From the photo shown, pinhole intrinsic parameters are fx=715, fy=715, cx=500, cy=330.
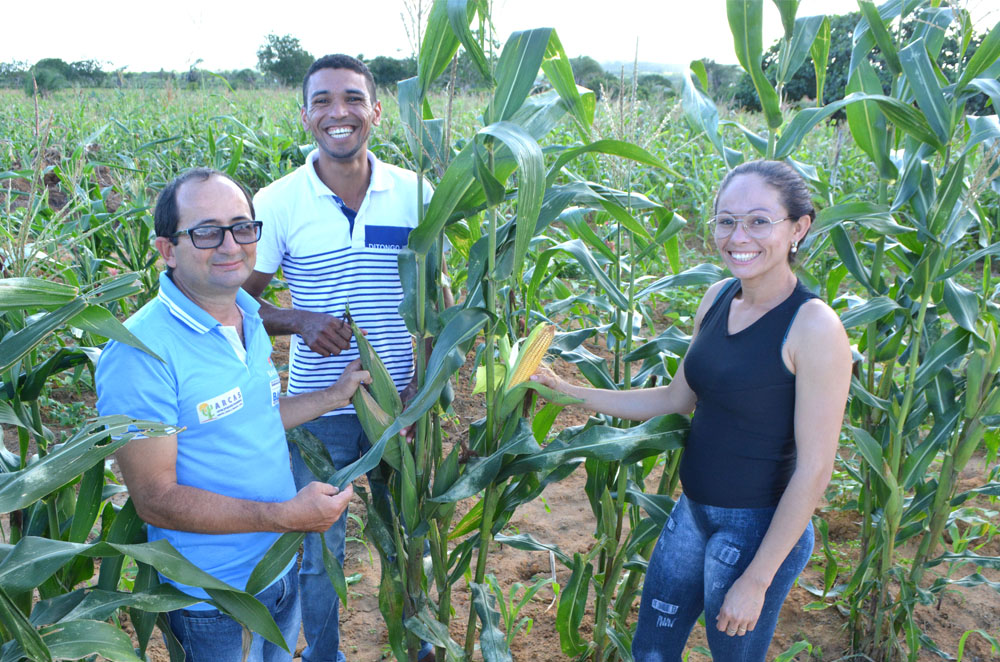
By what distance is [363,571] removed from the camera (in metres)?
3.06

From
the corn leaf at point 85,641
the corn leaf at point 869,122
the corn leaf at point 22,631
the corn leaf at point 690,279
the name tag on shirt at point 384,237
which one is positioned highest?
the corn leaf at point 869,122

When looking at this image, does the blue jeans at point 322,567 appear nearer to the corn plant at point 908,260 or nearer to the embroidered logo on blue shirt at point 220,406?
the embroidered logo on blue shirt at point 220,406

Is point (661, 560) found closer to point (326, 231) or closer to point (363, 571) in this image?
point (326, 231)

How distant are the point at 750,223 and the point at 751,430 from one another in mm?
494

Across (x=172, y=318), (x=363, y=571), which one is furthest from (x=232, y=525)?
(x=363, y=571)

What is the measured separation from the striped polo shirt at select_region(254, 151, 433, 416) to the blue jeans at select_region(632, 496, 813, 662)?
107 cm

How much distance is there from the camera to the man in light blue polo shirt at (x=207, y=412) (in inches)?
59.1

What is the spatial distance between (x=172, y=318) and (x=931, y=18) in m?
2.28

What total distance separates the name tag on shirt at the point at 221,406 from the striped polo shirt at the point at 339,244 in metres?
0.59

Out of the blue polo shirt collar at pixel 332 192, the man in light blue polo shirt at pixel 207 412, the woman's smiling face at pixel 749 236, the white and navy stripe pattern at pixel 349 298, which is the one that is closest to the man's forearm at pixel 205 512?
the man in light blue polo shirt at pixel 207 412

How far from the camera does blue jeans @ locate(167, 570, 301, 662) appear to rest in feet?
5.52

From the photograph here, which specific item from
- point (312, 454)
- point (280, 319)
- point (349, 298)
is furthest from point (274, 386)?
point (349, 298)

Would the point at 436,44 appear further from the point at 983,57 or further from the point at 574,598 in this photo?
the point at 574,598

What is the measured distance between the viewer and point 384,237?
88.5 inches
